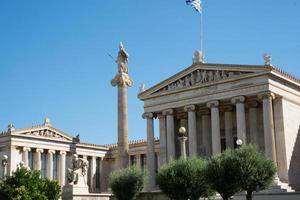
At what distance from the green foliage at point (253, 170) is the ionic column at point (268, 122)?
11698 millimetres

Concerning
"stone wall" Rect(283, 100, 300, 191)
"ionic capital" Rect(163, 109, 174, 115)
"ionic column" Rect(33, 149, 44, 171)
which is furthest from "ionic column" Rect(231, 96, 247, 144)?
"ionic column" Rect(33, 149, 44, 171)

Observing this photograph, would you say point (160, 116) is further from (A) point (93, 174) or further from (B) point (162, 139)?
(A) point (93, 174)

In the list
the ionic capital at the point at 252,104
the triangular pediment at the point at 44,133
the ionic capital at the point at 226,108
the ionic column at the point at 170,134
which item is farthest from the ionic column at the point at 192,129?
the triangular pediment at the point at 44,133

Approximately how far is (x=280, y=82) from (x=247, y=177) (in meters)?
18.1

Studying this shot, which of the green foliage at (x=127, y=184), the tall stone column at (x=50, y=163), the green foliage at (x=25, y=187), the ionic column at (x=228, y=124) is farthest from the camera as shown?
the tall stone column at (x=50, y=163)

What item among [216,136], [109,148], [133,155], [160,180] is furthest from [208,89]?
[109,148]

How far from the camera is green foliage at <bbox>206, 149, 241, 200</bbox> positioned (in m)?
34.8

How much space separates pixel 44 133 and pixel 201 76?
3118 cm

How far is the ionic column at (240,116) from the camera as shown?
49875 millimetres

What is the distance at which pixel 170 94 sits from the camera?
Answer: 185ft

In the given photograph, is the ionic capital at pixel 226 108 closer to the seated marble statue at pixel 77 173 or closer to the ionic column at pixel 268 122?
the ionic column at pixel 268 122

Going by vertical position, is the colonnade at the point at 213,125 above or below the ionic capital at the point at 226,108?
below

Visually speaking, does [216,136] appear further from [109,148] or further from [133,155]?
[109,148]

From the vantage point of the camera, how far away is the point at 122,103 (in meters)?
57.2
